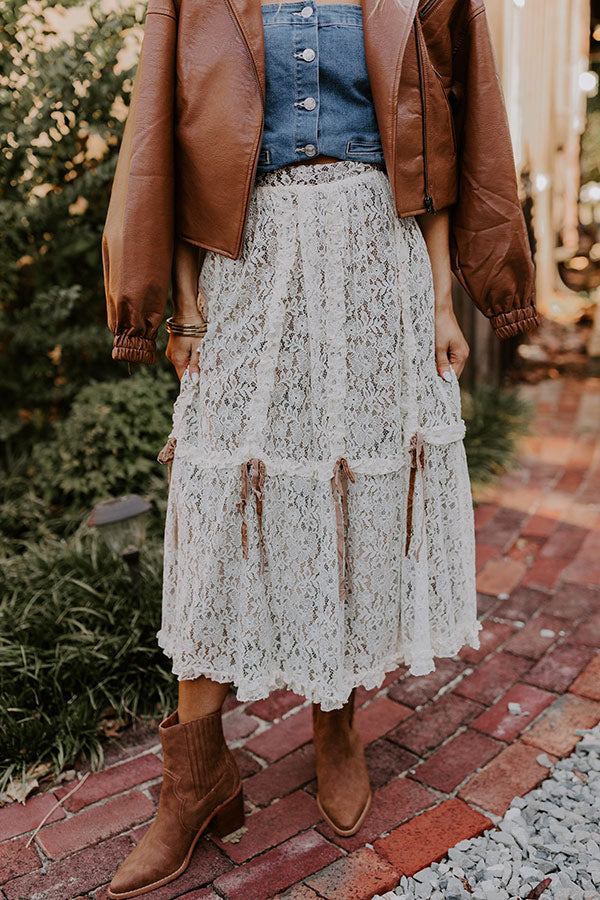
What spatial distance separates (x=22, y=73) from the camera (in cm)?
313

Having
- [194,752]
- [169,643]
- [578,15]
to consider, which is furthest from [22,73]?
[578,15]

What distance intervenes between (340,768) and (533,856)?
1.54 feet

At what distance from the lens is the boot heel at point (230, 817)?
1767 millimetres

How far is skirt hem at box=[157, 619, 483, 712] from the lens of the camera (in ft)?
5.31

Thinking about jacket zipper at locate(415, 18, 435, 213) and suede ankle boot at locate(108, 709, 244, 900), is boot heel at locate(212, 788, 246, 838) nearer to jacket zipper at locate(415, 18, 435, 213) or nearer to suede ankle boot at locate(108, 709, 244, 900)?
suede ankle boot at locate(108, 709, 244, 900)

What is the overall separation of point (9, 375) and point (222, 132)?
2.61 metres

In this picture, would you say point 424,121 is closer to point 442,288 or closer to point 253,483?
point 442,288

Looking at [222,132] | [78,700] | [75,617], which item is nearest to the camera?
[222,132]

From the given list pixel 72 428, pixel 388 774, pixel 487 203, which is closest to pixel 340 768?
pixel 388 774

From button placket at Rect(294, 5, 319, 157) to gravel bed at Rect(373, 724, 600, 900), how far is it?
1.51 m

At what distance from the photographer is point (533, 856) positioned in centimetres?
171

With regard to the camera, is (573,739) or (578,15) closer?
(573,739)

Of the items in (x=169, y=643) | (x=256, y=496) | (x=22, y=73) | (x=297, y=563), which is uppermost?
(x=22, y=73)

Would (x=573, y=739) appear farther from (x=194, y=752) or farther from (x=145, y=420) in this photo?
(x=145, y=420)
